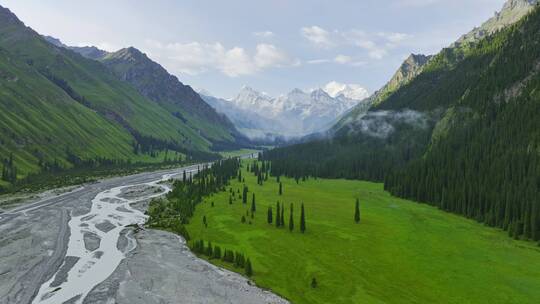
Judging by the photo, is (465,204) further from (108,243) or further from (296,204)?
(108,243)

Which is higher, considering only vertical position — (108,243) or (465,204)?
(465,204)

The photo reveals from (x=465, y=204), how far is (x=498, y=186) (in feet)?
39.4

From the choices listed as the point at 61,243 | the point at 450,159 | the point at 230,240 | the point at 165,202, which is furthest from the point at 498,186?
the point at 61,243

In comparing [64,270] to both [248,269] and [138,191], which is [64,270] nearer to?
[248,269]

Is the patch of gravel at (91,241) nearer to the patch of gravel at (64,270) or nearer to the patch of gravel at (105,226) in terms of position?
the patch of gravel at (105,226)

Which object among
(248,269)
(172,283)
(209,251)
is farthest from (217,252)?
(172,283)

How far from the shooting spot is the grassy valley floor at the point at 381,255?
66.7 metres

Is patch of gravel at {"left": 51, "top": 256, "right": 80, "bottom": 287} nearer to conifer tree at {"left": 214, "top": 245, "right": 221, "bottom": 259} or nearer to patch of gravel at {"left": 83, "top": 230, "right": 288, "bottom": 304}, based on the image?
patch of gravel at {"left": 83, "top": 230, "right": 288, "bottom": 304}

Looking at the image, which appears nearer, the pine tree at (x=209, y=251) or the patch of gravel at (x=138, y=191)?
the pine tree at (x=209, y=251)

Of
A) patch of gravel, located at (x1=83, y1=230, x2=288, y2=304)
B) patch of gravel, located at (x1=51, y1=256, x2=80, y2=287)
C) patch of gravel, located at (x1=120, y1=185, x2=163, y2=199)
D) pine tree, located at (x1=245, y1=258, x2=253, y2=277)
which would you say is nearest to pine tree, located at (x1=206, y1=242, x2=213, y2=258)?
patch of gravel, located at (x1=83, y1=230, x2=288, y2=304)

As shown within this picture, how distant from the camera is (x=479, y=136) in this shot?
17938cm

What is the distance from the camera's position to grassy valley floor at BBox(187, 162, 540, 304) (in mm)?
66688

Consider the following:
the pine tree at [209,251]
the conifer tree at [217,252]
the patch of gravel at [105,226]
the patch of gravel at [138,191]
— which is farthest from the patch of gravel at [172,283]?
the patch of gravel at [138,191]

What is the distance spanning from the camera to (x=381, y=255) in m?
86.8
